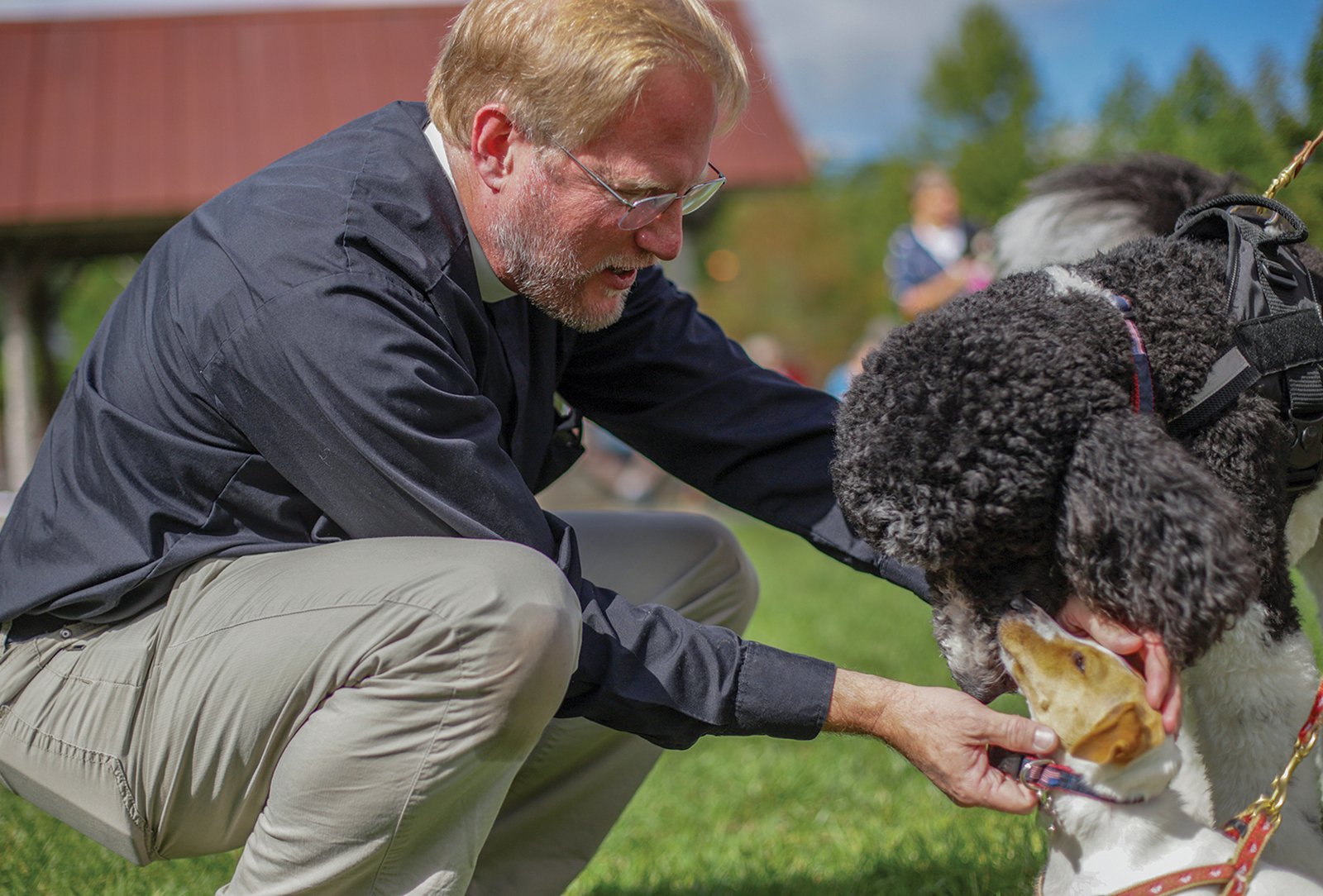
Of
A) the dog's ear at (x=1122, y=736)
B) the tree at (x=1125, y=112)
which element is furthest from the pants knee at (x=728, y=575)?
the tree at (x=1125, y=112)

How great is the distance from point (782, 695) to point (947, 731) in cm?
28

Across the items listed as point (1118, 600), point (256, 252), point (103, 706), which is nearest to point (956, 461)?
point (1118, 600)

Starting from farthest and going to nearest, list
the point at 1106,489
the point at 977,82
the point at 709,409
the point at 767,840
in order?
the point at 977,82, the point at 767,840, the point at 709,409, the point at 1106,489

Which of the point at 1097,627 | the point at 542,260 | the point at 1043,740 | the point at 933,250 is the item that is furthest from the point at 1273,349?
the point at 933,250

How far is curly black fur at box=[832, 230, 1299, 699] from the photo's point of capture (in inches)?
Answer: 71.3

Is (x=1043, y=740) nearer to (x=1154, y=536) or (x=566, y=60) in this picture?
(x=1154, y=536)

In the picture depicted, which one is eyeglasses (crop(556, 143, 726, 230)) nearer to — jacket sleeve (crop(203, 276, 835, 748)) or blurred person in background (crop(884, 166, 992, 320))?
jacket sleeve (crop(203, 276, 835, 748))

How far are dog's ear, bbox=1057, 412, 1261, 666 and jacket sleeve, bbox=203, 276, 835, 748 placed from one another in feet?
1.64

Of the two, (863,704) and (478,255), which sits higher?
(478,255)

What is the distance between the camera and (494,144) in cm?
223

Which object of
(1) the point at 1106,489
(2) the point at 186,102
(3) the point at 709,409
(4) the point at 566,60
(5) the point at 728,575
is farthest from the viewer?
(2) the point at 186,102

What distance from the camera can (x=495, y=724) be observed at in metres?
1.83

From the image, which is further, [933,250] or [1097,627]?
[933,250]

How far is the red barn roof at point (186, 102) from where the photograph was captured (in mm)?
12836
